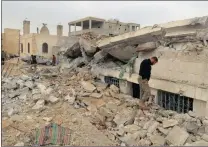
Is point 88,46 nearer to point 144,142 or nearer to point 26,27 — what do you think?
point 144,142

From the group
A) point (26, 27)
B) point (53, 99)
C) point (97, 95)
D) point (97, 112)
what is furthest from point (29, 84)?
point (26, 27)

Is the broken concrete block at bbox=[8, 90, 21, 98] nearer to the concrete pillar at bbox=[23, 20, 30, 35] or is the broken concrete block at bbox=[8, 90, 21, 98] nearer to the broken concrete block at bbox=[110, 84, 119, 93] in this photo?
the broken concrete block at bbox=[110, 84, 119, 93]

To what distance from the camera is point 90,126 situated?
6.26m

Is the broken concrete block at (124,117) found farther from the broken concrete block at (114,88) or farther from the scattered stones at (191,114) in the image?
the broken concrete block at (114,88)

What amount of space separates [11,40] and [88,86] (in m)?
20.7

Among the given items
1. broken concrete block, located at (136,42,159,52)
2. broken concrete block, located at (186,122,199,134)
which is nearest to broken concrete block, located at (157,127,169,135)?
broken concrete block, located at (186,122,199,134)

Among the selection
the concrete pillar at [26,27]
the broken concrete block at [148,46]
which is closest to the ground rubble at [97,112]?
the broken concrete block at [148,46]

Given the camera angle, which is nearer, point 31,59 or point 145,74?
point 145,74

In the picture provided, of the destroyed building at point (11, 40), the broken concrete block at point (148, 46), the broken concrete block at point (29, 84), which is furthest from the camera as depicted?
the destroyed building at point (11, 40)

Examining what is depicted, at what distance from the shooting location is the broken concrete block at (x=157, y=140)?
5.33 metres

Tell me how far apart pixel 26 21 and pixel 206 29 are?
26568mm

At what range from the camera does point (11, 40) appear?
88.7 ft

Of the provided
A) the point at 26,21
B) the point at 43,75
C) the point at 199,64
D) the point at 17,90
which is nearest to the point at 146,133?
the point at 199,64

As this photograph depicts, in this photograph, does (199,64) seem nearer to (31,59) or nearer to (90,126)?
(90,126)
